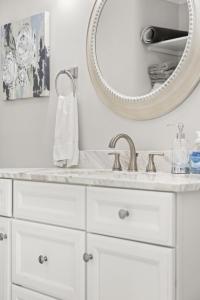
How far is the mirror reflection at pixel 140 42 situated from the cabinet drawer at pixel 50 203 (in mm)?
656

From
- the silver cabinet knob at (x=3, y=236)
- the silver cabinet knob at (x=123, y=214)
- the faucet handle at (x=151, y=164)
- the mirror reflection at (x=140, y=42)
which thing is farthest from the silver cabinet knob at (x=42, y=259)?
the mirror reflection at (x=140, y=42)

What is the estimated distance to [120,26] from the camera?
2359 mm

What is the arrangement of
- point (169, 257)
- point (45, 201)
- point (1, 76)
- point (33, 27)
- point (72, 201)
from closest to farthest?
1. point (169, 257)
2. point (72, 201)
3. point (45, 201)
4. point (33, 27)
5. point (1, 76)

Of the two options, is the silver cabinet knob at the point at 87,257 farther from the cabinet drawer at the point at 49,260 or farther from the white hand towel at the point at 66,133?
the white hand towel at the point at 66,133

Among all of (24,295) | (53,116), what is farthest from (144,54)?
(24,295)

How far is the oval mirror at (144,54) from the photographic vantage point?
6.81ft

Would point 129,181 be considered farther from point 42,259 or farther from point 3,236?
point 3,236

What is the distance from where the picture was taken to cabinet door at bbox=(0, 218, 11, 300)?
83.5 inches

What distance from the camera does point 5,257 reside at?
6.99ft

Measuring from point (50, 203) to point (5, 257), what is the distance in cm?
40

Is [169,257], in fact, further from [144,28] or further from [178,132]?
[144,28]

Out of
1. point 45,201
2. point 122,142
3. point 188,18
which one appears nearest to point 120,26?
point 188,18

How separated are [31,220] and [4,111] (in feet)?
4.20

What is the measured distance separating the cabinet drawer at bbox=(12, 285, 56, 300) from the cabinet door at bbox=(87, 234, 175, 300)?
0.29m
